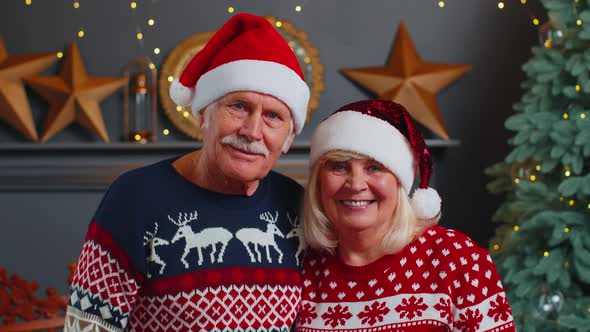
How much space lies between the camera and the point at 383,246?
6.15ft

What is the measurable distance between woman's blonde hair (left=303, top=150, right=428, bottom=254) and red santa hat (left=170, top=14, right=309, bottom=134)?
5.5 inches

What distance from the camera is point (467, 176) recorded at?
4.01 m

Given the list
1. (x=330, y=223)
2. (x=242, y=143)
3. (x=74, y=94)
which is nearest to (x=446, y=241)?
(x=330, y=223)

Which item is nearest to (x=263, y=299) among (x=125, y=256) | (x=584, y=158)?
(x=125, y=256)

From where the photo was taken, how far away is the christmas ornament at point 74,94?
3727mm

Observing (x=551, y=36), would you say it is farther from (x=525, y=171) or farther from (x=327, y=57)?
(x=327, y=57)

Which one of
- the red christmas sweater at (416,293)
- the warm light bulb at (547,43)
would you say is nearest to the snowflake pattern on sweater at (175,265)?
the red christmas sweater at (416,293)

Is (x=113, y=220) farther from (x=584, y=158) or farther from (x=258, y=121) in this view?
(x=584, y=158)

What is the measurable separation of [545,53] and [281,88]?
1728mm

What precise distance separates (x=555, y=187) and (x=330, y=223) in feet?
5.00

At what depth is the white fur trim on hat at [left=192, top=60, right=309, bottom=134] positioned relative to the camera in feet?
5.78

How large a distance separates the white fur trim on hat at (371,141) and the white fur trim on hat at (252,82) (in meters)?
0.11

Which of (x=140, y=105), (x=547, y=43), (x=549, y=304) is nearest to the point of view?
(x=549, y=304)

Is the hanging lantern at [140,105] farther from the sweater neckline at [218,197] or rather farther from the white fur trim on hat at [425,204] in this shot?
the white fur trim on hat at [425,204]
